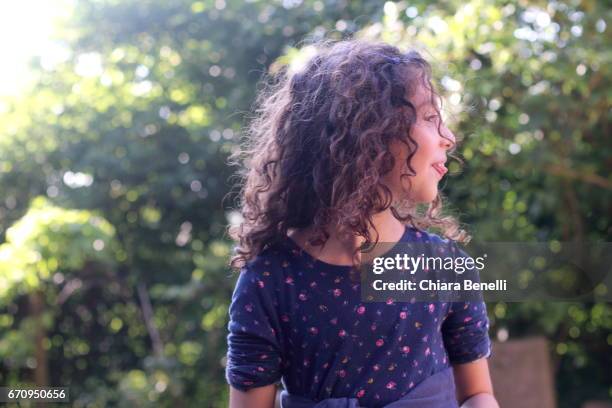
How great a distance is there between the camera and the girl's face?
52.9 inches

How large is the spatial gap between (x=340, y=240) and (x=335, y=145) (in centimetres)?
16

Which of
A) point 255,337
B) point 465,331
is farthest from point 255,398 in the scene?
point 465,331

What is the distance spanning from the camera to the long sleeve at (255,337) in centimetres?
129

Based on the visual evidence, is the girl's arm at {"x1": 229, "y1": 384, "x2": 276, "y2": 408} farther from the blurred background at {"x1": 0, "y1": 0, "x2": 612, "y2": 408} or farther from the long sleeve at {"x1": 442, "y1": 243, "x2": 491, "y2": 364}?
the blurred background at {"x1": 0, "y1": 0, "x2": 612, "y2": 408}

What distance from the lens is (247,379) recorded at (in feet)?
4.25

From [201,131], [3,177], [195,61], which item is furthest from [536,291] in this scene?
[3,177]

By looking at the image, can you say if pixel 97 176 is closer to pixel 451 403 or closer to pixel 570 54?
pixel 570 54

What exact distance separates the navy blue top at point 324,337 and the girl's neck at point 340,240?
2cm

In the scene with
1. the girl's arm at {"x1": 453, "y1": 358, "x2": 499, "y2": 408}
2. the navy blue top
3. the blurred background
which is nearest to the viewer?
the navy blue top

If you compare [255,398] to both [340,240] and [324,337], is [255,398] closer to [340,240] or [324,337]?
[324,337]

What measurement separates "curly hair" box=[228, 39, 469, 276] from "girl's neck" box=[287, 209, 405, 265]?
13mm

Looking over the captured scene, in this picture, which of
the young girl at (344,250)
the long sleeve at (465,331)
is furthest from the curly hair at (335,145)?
the long sleeve at (465,331)

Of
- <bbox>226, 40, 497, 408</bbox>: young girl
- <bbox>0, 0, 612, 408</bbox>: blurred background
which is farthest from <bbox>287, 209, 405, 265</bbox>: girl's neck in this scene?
<bbox>0, 0, 612, 408</bbox>: blurred background

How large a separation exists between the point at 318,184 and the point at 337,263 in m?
0.13
